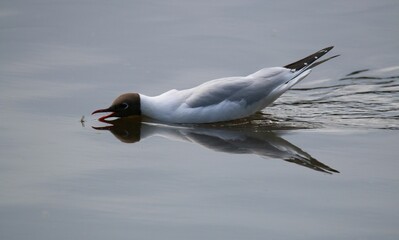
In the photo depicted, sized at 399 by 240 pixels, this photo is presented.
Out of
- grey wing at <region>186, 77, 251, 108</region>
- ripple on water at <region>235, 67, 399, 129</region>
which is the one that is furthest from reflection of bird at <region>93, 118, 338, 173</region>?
ripple on water at <region>235, 67, 399, 129</region>

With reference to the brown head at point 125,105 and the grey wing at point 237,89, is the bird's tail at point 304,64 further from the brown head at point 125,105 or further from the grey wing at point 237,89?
the brown head at point 125,105

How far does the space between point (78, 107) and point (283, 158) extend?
2.68 metres

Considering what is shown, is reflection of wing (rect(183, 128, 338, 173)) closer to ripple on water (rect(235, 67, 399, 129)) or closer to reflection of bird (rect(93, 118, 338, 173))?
reflection of bird (rect(93, 118, 338, 173))

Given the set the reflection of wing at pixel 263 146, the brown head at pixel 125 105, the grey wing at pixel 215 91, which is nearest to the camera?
the reflection of wing at pixel 263 146

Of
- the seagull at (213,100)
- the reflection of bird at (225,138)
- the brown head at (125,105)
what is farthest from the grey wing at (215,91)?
the brown head at (125,105)

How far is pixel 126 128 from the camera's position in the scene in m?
10.0

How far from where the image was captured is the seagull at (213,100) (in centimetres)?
994

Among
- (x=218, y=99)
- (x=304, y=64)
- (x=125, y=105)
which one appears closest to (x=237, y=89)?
(x=218, y=99)

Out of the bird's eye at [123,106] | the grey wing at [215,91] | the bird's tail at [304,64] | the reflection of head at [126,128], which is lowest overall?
the reflection of head at [126,128]

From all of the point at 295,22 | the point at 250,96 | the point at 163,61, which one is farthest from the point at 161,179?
the point at 295,22

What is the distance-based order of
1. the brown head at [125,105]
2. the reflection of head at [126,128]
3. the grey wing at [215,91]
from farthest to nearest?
the brown head at [125,105] → the grey wing at [215,91] → the reflection of head at [126,128]

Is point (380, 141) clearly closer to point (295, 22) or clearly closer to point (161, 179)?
point (161, 179)

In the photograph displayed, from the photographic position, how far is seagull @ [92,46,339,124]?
32.6 ft

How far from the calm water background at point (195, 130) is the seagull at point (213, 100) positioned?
17 centimetres
